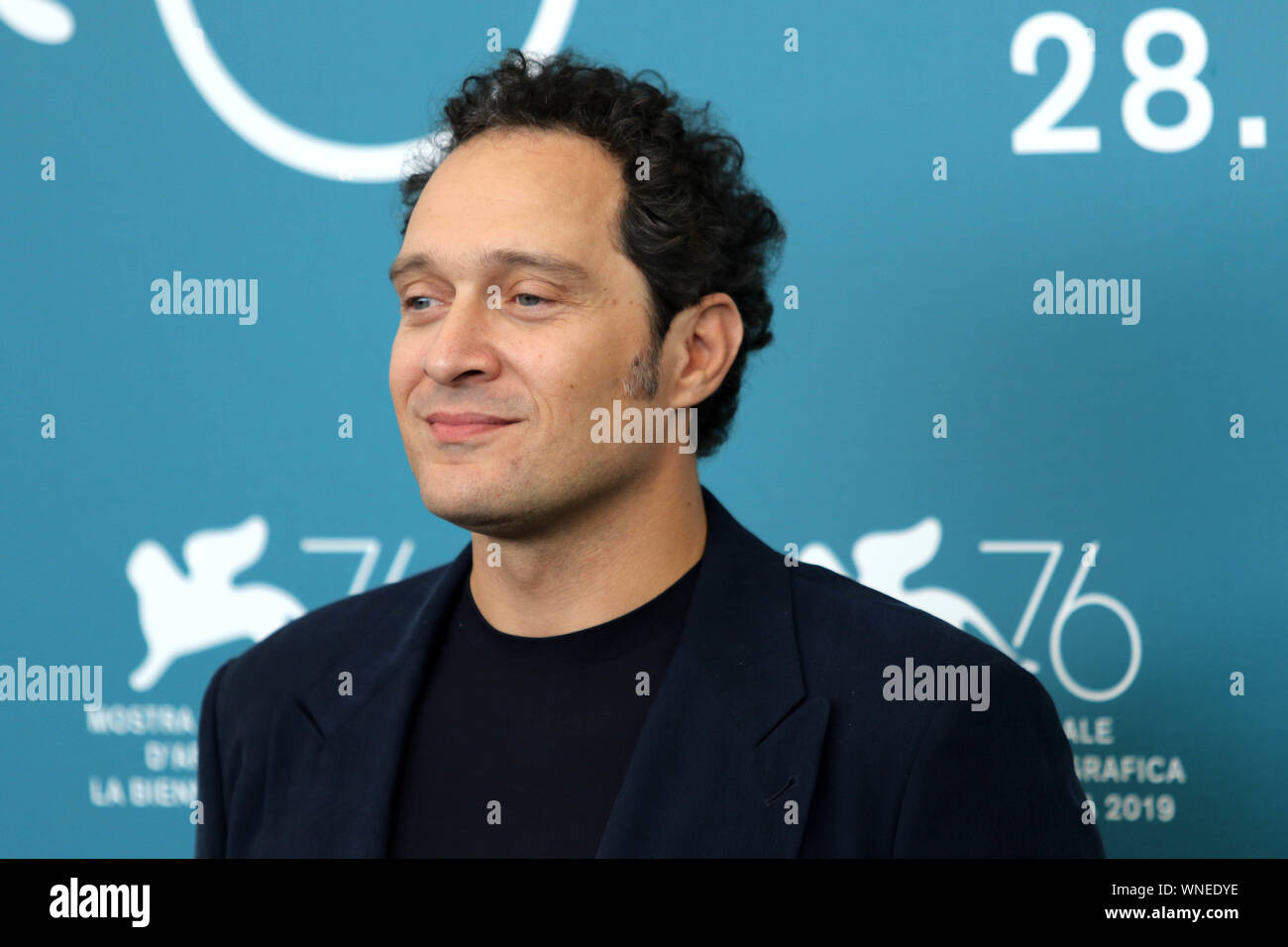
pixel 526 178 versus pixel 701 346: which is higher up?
pixel 526 178

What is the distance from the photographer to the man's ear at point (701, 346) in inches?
71.1

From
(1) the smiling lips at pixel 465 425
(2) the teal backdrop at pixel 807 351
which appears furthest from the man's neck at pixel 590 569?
(2) the teal backdrop at pixel 807 351

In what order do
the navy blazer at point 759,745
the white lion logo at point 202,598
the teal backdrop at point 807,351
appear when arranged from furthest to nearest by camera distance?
the white lion logo at point 202,598
the teal backdrop at point 807,351
the navy blazer at point 759,745

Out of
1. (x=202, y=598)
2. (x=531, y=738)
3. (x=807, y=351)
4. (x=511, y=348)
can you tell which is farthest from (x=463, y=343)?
(x=202, y=598)

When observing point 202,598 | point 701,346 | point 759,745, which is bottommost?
point 759,745

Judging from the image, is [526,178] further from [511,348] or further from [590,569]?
[590,569]

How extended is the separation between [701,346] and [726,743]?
0.58 metres

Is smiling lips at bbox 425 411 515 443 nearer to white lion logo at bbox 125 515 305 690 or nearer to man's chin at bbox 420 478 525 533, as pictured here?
man's chin at bbox 420 478 525 533

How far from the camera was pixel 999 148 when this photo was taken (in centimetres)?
246

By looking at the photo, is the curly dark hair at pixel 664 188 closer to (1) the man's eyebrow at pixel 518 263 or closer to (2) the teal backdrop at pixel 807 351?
(1) the man's eyebrow at pixel 518 263

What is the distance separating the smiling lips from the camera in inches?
63.8

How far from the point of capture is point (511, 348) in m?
1.62

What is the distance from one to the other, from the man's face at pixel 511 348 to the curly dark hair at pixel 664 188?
8 centimetres

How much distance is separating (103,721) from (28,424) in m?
0.64
